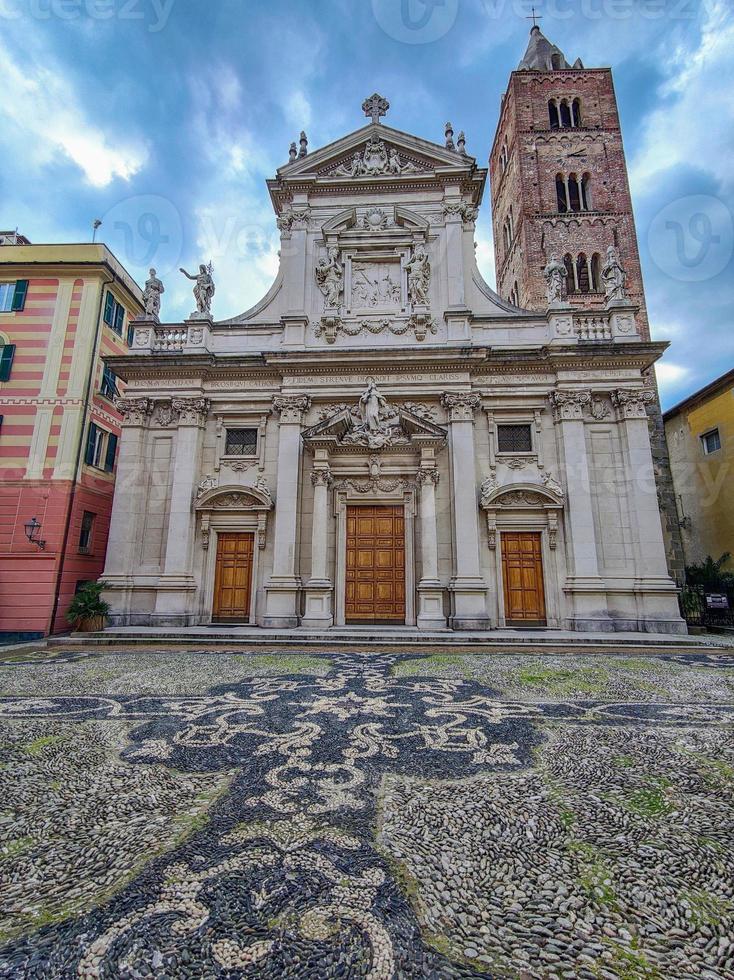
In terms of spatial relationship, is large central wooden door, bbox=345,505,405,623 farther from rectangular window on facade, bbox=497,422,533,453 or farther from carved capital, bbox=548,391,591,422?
carved capital, bbox=548,391,591,422

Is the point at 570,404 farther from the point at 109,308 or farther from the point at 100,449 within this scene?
Result: the point at 109,308

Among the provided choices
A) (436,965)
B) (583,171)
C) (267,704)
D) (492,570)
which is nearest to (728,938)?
(436,965)

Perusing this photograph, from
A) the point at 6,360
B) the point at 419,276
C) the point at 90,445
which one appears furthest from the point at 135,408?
the point at 419,276

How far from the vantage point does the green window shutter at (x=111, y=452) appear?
18422 mm

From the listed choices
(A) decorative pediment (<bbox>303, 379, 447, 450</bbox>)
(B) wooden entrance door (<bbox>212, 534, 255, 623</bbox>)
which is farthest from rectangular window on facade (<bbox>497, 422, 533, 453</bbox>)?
(B) wooden entrance door (<bbox>212, 534, 255, 623</bbox>)

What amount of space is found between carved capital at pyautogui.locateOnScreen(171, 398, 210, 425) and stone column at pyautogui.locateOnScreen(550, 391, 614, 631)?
12.1m

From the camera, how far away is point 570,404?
15.6m

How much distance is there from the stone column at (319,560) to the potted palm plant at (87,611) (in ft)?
19.6

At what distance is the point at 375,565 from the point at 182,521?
21.5 ft

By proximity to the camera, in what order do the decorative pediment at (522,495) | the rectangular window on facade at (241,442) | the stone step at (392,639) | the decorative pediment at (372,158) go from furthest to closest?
the decorative pediment at (372,158)
the rectangular window on facade at (241,442)
the decorative pediment at (522,495)
the stone step at (392,639)

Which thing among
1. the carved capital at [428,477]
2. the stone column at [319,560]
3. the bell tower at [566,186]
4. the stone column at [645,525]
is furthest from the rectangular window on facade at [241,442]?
the bell tower at [566,186]

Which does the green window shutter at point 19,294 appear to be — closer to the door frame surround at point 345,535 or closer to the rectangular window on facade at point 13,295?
the rectangular window on facade at point 13,295

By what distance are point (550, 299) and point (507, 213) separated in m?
16.9

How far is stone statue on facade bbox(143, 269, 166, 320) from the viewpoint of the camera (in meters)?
17.2
